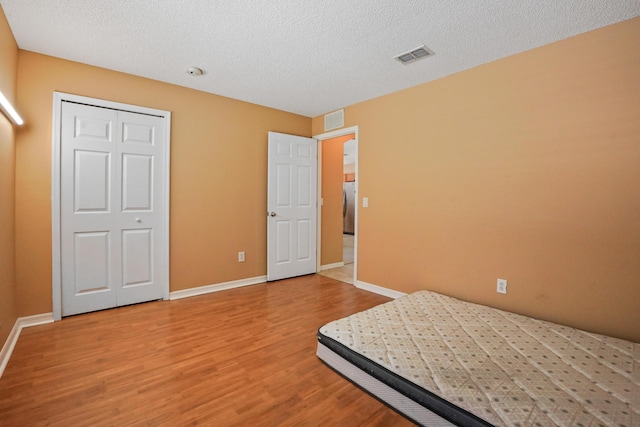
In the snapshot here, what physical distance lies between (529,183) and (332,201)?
2859 millimetres

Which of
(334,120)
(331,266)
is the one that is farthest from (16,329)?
(334,120)

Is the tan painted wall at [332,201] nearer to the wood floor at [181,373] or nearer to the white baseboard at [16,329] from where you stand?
the wood floor at [181,373]

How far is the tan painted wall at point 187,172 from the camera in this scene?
2512 millimetres

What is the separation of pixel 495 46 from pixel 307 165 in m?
2.67

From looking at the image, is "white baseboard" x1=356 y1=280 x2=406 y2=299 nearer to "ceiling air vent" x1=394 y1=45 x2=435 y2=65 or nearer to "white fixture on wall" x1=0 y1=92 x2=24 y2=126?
"ceiling air vent" x1=394 y1=45 x2=435 y2=65

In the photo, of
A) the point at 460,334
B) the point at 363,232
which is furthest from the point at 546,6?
the point at 363,232

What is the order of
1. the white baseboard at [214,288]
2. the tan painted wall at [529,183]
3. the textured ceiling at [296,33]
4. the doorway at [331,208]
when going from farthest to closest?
1. the doorway at [331,208]
2. the white baseboard at [214,288]
3. the tan painted wall at [529,183]
4. the textured ceiling at [296,33]

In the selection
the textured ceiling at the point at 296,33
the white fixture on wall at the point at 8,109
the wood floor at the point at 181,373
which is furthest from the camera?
the textured ceiling at the point at 296,33

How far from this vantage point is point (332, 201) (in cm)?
477

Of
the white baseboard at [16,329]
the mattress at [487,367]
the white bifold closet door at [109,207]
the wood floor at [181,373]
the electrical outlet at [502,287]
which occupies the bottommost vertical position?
the wood floor at [181,373]

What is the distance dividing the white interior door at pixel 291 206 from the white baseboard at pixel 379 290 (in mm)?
956

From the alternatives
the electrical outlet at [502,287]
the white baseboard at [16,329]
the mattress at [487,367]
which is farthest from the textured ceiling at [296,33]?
the white baseboard at [16,329]

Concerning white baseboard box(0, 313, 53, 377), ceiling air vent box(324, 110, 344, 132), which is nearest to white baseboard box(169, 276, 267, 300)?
white baseboard box(0, 313, 53, 377)

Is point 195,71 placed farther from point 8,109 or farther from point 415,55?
point 415,55
